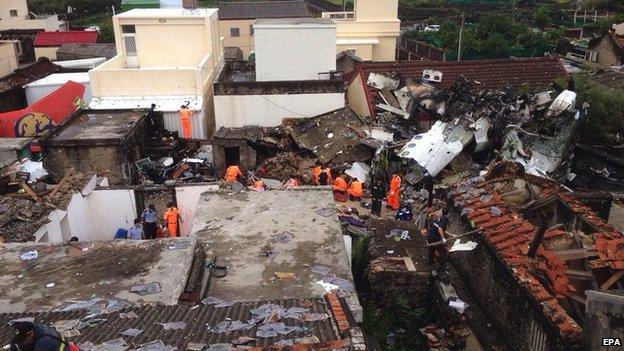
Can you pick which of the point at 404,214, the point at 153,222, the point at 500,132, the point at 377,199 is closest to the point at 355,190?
the point at 377,199

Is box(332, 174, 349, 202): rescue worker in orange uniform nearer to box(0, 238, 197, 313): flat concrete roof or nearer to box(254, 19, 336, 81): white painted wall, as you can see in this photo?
box(254, 19, 336, 81): white painted wall

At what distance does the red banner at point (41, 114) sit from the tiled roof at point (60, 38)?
1633cm

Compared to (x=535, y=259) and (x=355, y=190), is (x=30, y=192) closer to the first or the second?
(x=355, y=190)

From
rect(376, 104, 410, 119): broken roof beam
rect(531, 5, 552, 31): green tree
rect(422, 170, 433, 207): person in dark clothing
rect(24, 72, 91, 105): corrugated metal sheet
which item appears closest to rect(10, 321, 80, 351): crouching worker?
rect(422, 170, 433, 207): person in dark clothing

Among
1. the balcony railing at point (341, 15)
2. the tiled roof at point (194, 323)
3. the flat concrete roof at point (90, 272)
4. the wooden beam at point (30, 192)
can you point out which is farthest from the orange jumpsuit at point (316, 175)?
the balcony railing at point (341, 15)

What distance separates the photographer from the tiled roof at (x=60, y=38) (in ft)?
117

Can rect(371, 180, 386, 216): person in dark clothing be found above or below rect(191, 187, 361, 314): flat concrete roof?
below

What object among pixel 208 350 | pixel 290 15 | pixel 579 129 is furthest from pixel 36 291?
pixel 290 15

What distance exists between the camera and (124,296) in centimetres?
705

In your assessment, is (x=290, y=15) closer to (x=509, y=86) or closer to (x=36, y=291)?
(x=509, y=86)

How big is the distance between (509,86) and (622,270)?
12307 mm

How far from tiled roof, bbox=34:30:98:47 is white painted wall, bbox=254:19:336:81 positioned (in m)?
21.4

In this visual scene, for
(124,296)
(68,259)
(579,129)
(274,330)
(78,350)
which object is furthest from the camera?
(579,129)

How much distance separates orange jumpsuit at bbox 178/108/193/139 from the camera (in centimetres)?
1920
